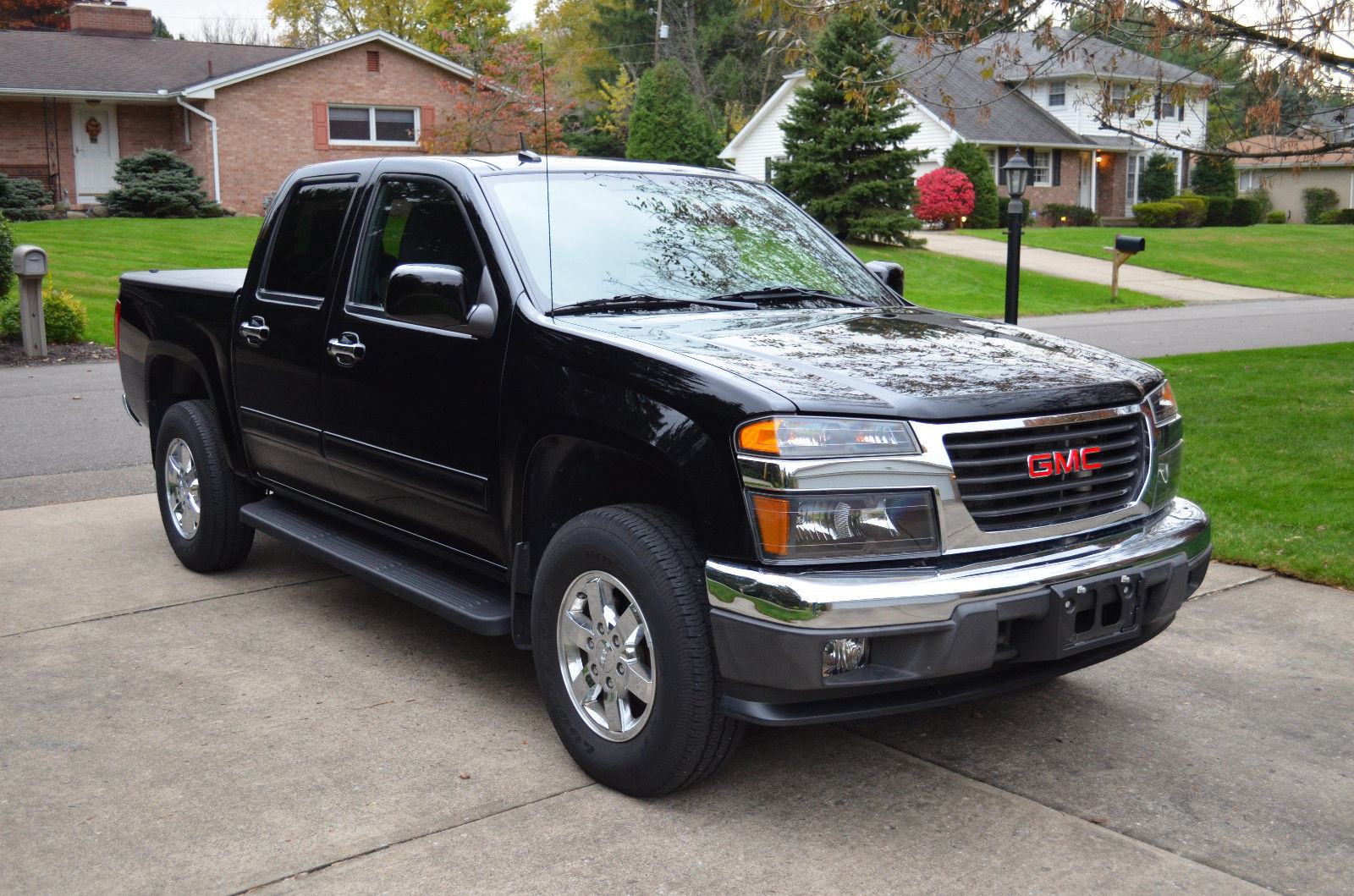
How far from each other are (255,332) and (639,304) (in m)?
2.01

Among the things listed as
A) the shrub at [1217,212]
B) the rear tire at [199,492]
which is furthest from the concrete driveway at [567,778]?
the shrub at [1217,212]

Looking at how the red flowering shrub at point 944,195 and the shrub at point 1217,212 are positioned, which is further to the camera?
the shrub at point 1217,212

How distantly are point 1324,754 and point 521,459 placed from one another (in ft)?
8.91

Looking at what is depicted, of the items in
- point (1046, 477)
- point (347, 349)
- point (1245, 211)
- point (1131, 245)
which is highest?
point (1245, 211)

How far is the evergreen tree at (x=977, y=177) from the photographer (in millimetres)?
39812

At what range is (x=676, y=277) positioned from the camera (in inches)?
183

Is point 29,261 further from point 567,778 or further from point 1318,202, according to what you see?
point 1318,202

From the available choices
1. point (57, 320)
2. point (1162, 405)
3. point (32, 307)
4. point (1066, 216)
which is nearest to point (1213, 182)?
point (1066, 216)

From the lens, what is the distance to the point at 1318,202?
188ft

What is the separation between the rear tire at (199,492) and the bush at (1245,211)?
1943 inches

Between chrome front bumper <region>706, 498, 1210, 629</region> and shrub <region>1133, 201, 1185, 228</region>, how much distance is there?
4552cm

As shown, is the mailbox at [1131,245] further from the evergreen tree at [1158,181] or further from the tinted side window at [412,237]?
the evergreen tree at [1158,181]

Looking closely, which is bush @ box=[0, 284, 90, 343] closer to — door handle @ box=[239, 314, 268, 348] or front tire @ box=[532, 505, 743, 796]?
door handle @ box=[239, 314, 268, 348]

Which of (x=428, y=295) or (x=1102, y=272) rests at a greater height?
(x=428, y=295)
